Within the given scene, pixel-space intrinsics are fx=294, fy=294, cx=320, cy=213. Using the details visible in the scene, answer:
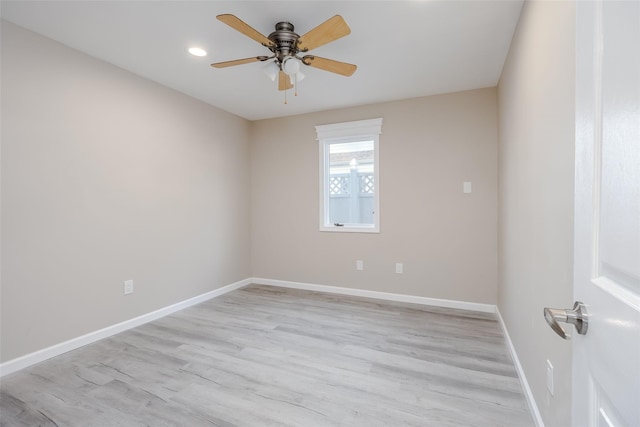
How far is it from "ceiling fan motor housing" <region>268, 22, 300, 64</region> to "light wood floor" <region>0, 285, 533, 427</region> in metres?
2.28

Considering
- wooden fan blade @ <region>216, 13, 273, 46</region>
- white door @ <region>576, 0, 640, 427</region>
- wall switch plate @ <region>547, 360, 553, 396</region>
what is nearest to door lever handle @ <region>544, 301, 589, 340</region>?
white door @ <region>576, 0, 640, 427</region>

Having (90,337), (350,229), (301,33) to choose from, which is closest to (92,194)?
(90,337)

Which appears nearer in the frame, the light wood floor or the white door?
the white door

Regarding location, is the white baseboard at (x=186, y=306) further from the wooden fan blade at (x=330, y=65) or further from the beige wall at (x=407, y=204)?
the wooden fan blade at (x=330, y=65)

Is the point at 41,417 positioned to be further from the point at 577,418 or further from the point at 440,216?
the point at 440,216

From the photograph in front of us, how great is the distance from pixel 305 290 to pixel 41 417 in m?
2.81

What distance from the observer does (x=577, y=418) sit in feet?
2.11

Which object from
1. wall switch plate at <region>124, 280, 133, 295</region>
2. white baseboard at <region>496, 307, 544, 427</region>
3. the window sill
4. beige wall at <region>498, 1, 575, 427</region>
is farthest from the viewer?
the window sill

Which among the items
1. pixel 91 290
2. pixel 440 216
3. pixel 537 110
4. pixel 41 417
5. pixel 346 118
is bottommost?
pixel 41 417

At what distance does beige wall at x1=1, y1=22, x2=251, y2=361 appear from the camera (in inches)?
83.0

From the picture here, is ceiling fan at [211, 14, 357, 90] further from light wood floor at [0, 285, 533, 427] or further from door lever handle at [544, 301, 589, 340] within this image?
light wood floor at [0, 285, 533, 427]

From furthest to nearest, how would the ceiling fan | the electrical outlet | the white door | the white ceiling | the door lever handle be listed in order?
the electrical outlet
the white ceiling
the ceiling fan
the door lever handle
the white door

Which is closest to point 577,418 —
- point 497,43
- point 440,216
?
point 497,43

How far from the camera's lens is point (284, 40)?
6.81 feet
